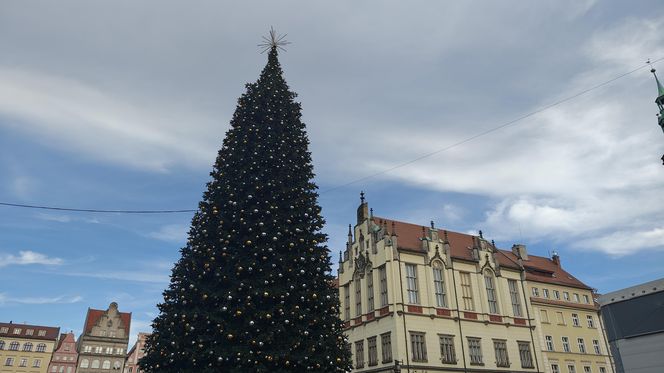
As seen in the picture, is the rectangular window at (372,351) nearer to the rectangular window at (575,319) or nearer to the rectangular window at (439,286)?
the rectangular window at (439,286)

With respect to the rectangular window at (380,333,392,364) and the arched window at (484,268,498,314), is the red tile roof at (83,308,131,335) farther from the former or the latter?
the arched window at (484,268,498,314)

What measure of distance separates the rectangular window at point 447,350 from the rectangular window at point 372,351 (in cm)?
584

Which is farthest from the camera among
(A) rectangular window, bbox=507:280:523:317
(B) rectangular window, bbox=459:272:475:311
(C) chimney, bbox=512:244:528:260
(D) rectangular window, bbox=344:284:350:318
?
(C) chimney, bbox=512:244:528:260

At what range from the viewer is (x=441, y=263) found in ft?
142

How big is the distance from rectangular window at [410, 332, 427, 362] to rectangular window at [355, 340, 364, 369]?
5.87m

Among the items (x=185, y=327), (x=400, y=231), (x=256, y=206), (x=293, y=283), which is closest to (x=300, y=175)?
(x=256, y=206)

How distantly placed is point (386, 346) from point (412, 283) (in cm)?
619

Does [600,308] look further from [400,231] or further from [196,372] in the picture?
[196,372]

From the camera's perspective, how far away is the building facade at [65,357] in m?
84.6

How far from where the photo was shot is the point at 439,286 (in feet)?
139

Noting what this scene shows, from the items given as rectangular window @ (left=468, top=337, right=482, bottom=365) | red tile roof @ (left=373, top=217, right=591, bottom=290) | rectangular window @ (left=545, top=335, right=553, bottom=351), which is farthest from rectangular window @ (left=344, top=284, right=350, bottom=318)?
rectangular window @ (left=545, top=335, right=553, bottom=351)

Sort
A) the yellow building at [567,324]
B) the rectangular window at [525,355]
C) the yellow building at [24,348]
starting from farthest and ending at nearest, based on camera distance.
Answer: the yellow building at [24,348] → the yellow building at [567,324] → the rectangular window at [525,355]

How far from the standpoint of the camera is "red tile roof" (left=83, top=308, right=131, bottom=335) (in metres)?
90.6

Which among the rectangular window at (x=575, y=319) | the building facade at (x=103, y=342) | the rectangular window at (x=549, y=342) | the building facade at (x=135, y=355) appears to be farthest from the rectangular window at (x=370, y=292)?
the building facade at (x=135, y=355)
